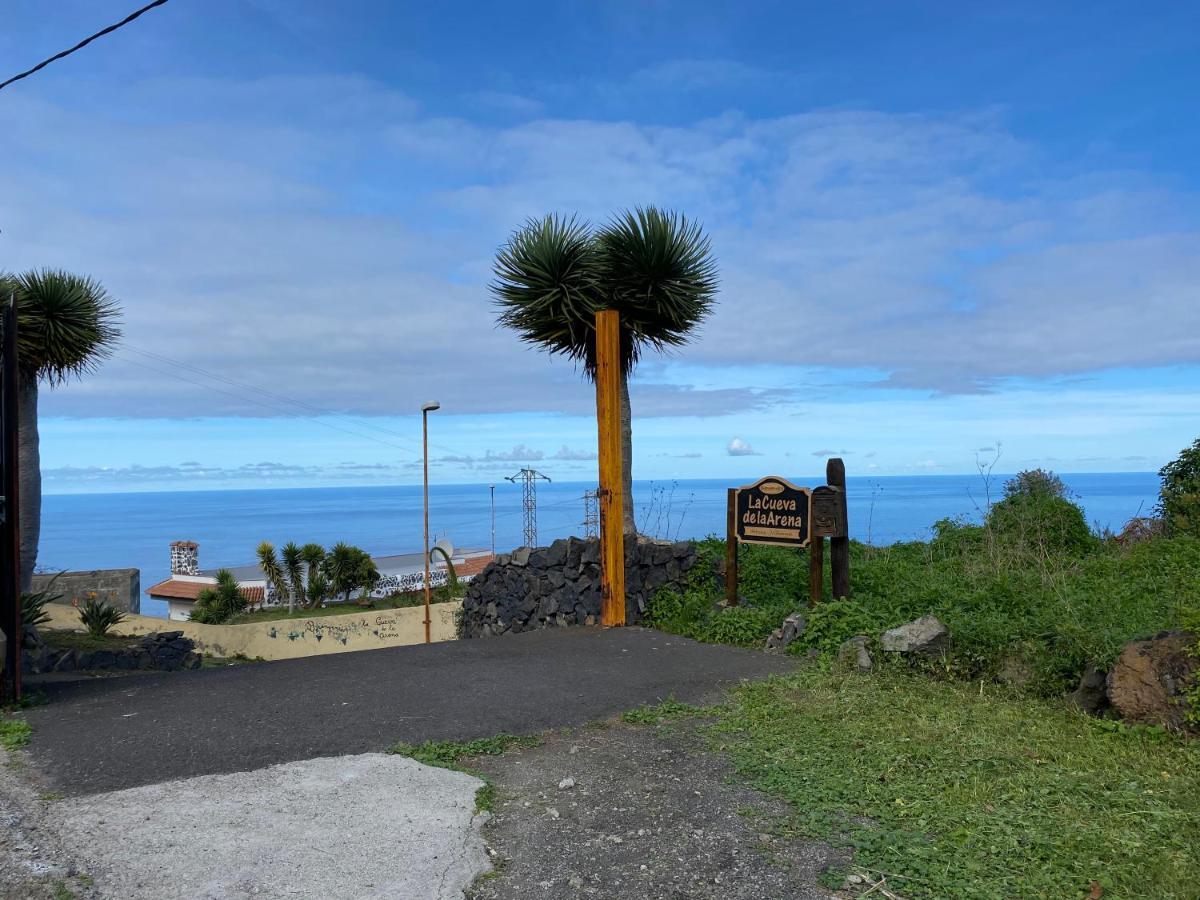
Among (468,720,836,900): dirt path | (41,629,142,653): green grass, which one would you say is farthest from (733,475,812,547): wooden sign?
(41,629,142,653): green grass

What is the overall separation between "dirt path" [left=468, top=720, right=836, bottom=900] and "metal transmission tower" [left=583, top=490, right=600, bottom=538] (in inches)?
269

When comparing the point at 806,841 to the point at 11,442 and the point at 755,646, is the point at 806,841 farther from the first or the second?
the point at 11,442

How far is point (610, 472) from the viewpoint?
36.2 ft

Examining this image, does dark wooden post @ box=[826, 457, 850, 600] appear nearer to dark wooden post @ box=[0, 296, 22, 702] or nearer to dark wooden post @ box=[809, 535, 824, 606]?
dark wooden post @ box=[809, 535, 824, 606]

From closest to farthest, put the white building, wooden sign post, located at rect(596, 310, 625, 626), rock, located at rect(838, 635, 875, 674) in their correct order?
rock, located at rect(838, 635, 875, 674)
wooden sign post, located at rect(596, 310, 625, 626)
the white building

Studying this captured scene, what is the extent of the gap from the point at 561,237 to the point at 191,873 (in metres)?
9.97

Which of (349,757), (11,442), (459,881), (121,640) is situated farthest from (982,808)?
(121,640)

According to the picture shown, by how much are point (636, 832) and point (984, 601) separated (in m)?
5.46

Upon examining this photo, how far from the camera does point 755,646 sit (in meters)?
8.88

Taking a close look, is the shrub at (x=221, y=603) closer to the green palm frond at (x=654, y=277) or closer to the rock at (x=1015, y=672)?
the green palm frond at (x=654, y=277)

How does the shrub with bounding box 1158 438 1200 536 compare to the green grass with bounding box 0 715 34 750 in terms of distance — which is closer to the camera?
the green grass with bounding box 0 715 34 750

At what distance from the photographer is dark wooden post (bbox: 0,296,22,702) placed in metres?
6.69

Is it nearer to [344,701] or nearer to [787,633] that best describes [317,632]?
[787,633]

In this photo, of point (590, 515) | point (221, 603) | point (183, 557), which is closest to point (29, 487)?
point (590, 515)
